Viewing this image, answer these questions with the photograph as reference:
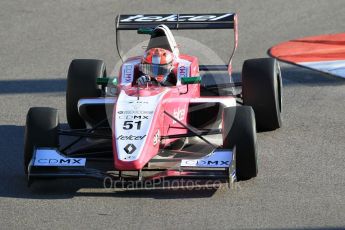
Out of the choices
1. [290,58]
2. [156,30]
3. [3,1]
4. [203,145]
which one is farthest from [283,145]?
[3,1]

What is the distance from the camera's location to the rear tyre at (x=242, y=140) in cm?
859

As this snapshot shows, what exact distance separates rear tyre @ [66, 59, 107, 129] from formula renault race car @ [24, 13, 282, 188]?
10mm

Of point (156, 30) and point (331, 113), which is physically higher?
point (156, 30)

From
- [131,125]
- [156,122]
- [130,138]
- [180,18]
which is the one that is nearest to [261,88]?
[180,18]

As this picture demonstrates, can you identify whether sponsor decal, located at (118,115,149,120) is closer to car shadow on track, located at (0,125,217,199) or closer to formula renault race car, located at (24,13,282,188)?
formula renault race car, located at (24,13,282,188)

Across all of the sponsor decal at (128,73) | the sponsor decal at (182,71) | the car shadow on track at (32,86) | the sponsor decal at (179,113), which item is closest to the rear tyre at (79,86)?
the sponsor decal at (128,73)

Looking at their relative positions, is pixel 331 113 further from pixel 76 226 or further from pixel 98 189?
pixel 76 226

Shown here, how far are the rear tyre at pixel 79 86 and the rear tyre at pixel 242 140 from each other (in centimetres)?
206

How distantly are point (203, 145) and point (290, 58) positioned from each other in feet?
14.0

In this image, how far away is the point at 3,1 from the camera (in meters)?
17.2

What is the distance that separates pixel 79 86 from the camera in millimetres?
10273

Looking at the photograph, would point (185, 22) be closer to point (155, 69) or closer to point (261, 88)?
point (155, 69)

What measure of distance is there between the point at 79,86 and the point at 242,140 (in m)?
2.35

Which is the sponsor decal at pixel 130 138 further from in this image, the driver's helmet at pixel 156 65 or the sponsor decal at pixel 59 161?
the driver's helmet at pixel 156 65
